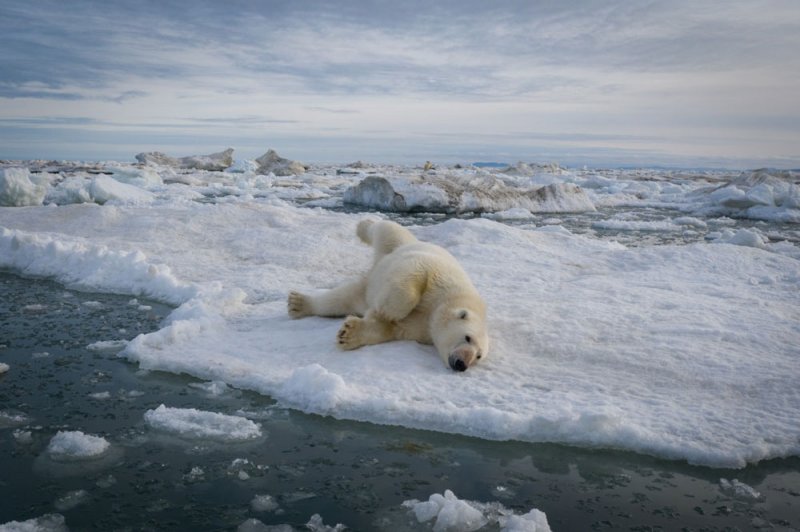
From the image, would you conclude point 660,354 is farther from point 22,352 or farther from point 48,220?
point 48,220

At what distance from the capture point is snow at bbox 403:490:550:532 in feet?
6.75

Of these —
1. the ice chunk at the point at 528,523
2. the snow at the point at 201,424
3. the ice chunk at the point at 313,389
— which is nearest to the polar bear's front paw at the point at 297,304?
the ice chunk at the point at 313,389

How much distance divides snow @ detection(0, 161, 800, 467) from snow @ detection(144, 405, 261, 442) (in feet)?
0.04

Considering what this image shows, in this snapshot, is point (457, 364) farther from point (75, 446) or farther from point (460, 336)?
point (75, 446)

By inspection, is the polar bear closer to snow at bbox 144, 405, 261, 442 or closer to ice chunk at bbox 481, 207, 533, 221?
snow at bbox 144, 405, 261, 442

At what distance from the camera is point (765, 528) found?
212cm

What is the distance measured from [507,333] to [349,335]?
1165 millimetres

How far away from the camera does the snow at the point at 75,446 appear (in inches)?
96.3

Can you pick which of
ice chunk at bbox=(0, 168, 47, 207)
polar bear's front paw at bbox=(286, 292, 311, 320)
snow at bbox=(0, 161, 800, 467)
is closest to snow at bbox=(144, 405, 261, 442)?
Result: snow at bbox=(0, 161, 800, 467)

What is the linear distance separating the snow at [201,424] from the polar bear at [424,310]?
3.49 feet

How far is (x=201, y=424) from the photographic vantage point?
2.78 metres

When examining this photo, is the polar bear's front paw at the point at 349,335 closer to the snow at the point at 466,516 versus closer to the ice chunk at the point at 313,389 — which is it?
the ice chunk at the point at 313,389

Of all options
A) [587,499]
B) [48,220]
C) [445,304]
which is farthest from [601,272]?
[48,220]

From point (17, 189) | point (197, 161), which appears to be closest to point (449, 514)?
point (17, 189)
